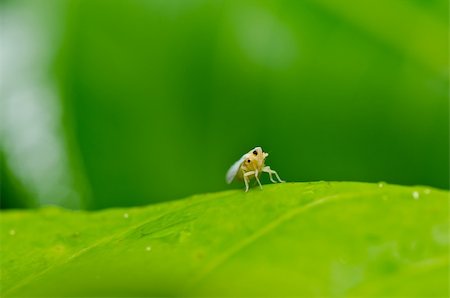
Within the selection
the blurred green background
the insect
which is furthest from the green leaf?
the blurred green background

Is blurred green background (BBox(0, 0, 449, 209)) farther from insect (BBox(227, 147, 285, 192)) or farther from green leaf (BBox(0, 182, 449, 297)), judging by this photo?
green leaf (BBox(0, 182, 449, 297))

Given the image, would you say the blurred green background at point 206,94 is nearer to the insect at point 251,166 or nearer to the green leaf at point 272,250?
the insect at point 251,166

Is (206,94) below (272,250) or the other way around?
the other way around

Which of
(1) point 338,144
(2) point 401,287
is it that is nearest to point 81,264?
(2) point 401,287

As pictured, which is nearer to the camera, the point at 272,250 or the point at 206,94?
the point at 272,250

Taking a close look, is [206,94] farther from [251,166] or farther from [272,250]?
[272,250]

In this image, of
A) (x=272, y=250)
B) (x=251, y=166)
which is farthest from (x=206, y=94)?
(x=272, y=250)
